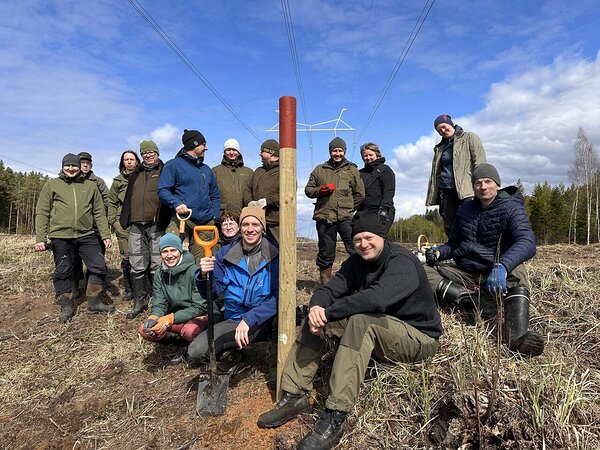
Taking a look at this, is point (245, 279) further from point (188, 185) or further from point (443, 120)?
point (443, 120)

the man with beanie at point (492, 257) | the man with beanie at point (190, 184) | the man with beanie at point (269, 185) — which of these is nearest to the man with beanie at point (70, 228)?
the man with beanie at point (190, 184)

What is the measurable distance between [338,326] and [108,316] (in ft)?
12.6

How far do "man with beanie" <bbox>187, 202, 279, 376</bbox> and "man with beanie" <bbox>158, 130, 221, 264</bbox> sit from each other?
1417mm

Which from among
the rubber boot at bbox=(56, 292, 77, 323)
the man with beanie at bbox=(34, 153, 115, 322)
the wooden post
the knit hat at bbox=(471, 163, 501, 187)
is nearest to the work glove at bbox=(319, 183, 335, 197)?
the knit hat at bbox=(471, 163, 501, 187)

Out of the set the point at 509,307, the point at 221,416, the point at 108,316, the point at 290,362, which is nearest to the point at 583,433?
the point at 509,307

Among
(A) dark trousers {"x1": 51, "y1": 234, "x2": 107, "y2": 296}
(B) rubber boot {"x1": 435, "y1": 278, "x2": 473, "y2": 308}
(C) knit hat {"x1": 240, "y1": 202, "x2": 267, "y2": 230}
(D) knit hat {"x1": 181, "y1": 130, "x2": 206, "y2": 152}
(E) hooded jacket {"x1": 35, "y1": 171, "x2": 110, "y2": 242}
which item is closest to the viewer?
(C) knit hat {"x1": 240, "y1": 202, "x2": 267, "y2": 230}

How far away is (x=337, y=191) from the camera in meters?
5.75

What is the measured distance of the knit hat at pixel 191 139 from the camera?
5.22 meters

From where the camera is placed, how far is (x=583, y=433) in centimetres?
234

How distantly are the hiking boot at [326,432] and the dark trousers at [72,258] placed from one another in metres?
4.37

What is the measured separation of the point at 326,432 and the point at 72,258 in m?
4.73

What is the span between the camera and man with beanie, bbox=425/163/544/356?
3.49 metres

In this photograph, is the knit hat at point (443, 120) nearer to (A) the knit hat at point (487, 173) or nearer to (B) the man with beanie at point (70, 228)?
(A) the knit hat at point (487, 173)

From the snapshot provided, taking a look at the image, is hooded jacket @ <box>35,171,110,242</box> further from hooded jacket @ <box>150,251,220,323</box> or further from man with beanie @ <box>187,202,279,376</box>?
man with beanie @ <box>187,202,279,376</box>
